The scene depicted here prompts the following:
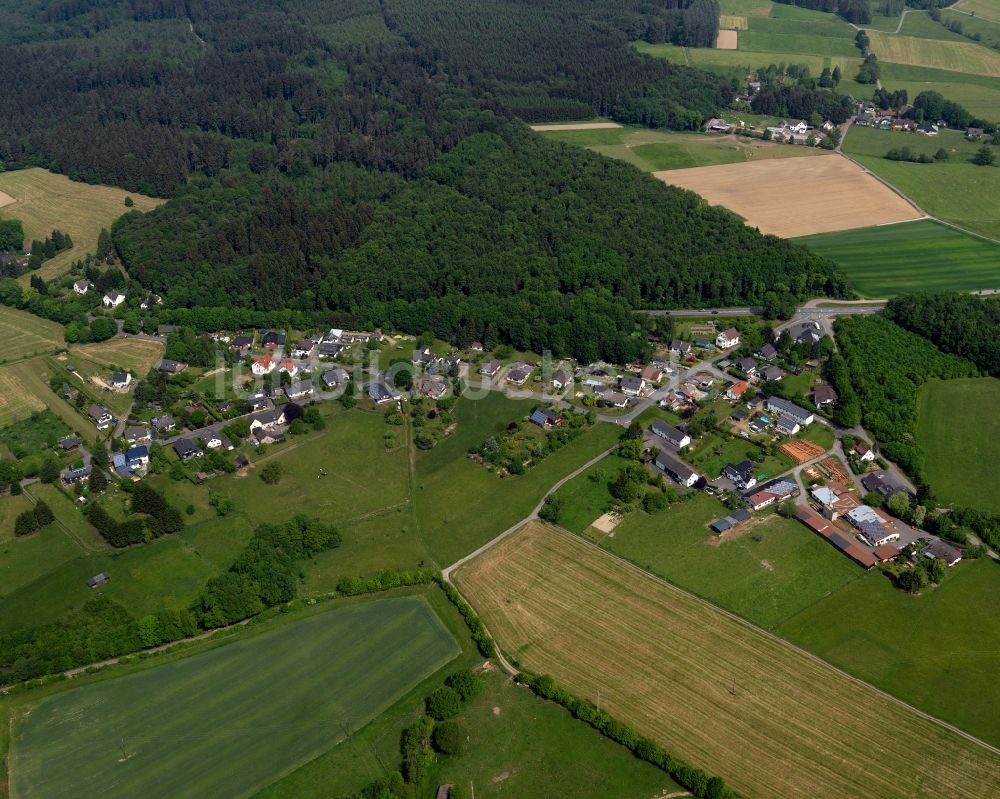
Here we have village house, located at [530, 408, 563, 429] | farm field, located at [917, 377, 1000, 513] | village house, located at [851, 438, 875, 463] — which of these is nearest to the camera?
farm field, located at [917, 377, 1000, 513]

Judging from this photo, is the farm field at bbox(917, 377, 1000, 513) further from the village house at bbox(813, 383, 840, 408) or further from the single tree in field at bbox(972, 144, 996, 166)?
the single tree in field at bbox(972, 144, 996, 166)

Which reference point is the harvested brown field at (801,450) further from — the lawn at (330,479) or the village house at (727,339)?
the lawn at (330,479)

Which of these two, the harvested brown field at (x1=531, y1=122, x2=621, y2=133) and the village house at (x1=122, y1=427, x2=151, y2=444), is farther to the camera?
the harvested brown field at (x1=531, y1=122, x2=621, y2=133)

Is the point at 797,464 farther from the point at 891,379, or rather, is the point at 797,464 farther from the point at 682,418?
the point at 891,379

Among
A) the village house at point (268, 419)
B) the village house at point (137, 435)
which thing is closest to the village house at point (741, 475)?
the village house at point (268, 419)

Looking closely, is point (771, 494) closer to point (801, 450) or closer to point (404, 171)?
point (801, 450)

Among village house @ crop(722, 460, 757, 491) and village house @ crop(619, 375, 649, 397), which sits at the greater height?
village house @ crop(619, 375, 649, 397)

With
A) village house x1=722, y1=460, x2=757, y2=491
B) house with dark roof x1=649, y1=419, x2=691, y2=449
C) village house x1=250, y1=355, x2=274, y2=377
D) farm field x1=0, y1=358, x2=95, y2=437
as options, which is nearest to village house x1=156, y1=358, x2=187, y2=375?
village house x1=250, y1=355, x2=274, y2=377
